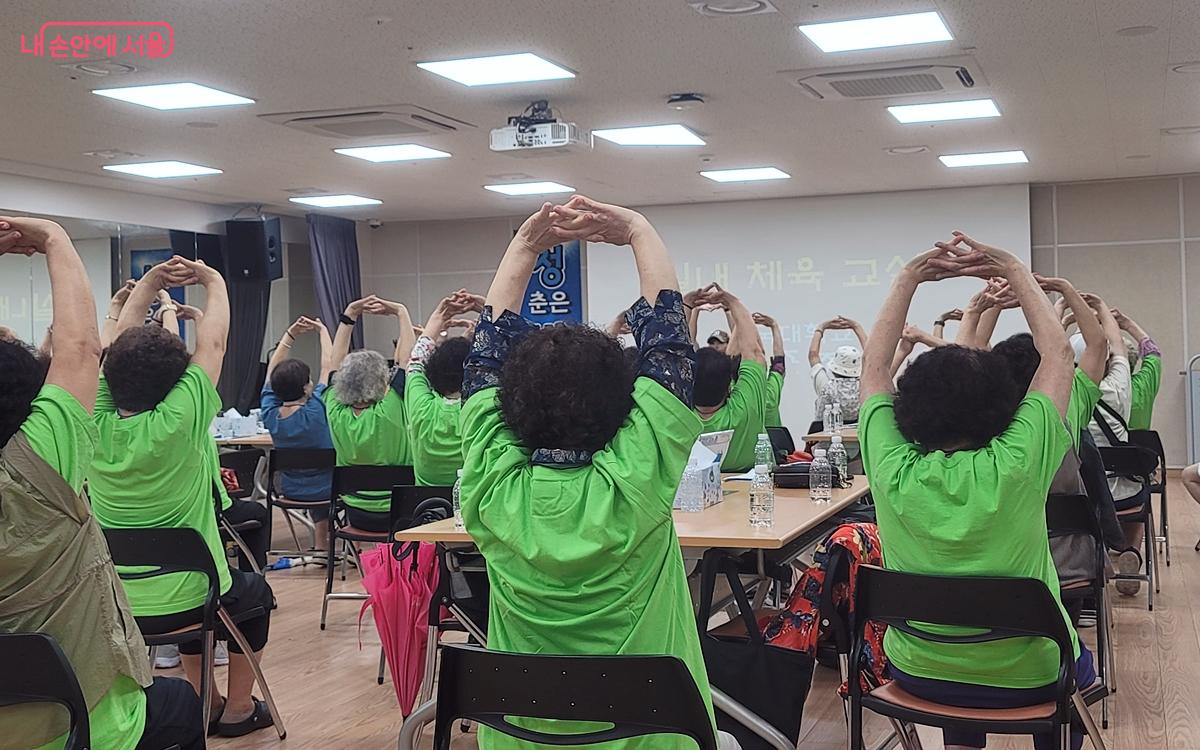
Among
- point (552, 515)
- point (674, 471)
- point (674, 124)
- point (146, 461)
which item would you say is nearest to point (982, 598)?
point (674, 471)

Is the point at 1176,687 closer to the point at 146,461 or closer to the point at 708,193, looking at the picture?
the point at 146,461

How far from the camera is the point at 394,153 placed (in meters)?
9.38

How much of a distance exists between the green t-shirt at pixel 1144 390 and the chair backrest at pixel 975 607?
427 cm

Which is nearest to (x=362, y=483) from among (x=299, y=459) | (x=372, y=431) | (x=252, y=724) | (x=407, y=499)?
(x=372, y=431)

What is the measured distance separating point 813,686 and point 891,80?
3.81m

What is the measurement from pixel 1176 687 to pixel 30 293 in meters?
9.56

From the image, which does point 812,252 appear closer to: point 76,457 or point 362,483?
point 362,483

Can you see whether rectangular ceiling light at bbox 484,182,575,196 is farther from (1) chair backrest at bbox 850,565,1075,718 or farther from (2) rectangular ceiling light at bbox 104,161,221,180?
(1) chair backrest at bbox 850,565,1075,718

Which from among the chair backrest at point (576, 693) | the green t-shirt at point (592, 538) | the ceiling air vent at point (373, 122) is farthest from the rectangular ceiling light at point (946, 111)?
the chair backrest at point (576, 693)

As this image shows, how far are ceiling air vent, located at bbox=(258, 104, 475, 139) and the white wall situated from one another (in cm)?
515

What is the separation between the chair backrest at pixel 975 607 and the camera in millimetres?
2576

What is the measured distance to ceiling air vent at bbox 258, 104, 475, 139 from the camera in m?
7.64

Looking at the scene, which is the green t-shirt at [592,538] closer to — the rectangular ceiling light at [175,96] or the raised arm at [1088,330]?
the raised arm at [1088,330]

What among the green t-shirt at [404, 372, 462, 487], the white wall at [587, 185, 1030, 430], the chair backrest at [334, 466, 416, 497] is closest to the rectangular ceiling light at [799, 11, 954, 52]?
the green t-shirt at [404, 372, 462, 487]
